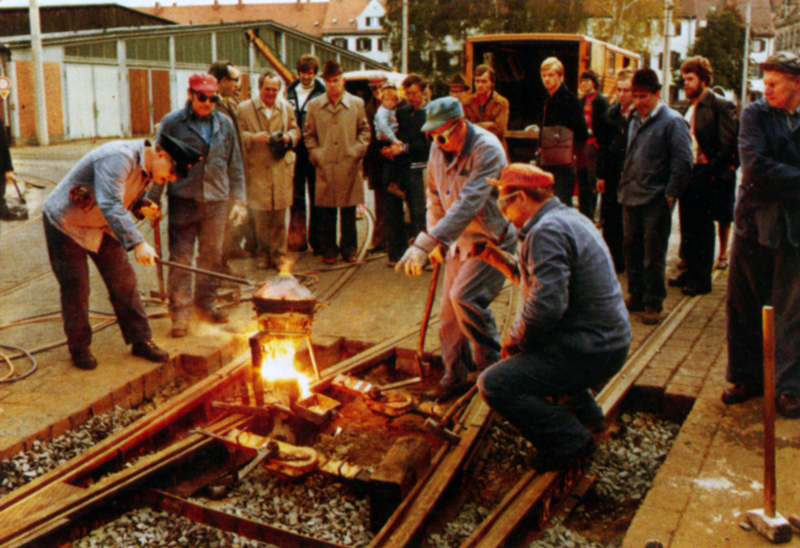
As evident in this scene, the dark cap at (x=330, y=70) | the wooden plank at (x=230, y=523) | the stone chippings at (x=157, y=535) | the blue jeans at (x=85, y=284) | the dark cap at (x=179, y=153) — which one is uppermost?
the dark cap at (x=330, y=70)

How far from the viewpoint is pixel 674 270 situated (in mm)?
8984

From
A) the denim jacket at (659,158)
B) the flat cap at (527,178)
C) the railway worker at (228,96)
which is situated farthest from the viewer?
the railway worker at (228,96)

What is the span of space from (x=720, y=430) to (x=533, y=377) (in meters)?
1.39

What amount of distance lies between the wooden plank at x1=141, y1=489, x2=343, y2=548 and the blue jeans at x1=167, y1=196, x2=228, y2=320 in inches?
106

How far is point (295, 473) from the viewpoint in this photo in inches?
175

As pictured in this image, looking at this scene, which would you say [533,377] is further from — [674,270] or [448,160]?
[674,270]

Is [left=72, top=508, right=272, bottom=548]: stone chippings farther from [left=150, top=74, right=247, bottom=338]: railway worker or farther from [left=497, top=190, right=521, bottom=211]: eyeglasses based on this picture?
Result: [left=150, top=74, right=247, bottom=338]: railway worker

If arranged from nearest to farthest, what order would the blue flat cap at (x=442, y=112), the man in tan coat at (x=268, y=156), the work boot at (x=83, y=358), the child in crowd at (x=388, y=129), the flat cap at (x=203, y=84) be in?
the blue flat cap at (x=442, y=112) < the work boot at (x=83, y=358) < the flat cap at (x=203, y=84) < the man in tan coat at (x=268, y=156) < the child in crowd at (x=388, y=129)

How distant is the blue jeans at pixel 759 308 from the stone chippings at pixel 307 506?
263cm

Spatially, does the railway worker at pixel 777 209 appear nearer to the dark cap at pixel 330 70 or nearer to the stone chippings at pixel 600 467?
the stone chippings at pixel 600 467

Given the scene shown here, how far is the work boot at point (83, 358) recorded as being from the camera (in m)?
5.79

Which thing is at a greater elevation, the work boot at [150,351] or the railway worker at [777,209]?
the railway worker at [777,209]

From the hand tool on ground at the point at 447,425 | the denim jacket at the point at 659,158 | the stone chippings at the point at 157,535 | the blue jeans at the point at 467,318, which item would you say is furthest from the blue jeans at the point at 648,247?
the stone chippings at the point at 157,535

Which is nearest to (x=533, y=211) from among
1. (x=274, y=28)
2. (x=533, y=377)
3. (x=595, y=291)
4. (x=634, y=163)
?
(x=595, y=291)
